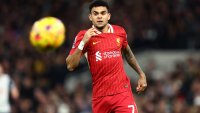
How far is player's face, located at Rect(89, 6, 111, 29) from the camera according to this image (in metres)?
8.09

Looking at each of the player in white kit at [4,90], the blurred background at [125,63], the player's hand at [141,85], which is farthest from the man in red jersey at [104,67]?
the blurred background at [125,63]

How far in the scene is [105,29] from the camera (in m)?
8.22

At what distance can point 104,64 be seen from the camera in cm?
812

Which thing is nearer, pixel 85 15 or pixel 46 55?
pixel 46 55

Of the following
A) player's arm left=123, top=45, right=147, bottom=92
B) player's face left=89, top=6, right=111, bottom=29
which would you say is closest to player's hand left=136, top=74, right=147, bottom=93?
player's arm left=123, top=45, right=147, bottom=92

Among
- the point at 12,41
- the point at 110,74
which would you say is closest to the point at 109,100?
the point at 110,74

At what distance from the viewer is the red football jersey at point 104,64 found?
8117 mm

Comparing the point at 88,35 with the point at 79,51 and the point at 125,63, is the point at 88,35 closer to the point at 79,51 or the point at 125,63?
the point at 79,51

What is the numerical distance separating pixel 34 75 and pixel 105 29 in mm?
8879

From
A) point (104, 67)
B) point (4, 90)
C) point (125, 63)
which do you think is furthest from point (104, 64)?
point (125, 63)

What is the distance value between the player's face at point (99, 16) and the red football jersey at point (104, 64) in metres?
0.13

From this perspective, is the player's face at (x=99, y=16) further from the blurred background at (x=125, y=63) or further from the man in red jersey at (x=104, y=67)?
the blurred background at (x=125, y=63)

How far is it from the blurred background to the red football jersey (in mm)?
6341

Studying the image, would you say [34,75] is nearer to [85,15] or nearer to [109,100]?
[85,15]
